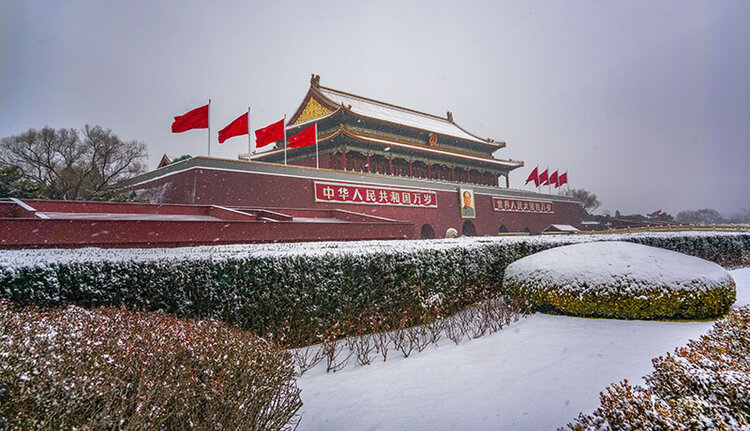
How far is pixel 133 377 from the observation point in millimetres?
2037

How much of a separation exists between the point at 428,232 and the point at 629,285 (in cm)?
1655

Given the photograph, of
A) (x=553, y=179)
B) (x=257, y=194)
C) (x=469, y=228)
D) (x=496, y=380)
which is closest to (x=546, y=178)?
(x=553, y=179)

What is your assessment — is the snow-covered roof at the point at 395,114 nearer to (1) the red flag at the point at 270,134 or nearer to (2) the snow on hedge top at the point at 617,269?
(1) the red flag at the point at 270,134

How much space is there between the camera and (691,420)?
1.50 metres

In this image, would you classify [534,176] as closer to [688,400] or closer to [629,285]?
[629,285]

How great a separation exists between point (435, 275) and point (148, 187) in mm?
13834

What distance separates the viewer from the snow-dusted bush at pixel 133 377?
5.57 feet

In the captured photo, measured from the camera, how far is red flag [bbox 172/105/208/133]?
13.4 metres

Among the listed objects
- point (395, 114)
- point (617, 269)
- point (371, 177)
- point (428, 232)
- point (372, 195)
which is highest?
point (395, 114)

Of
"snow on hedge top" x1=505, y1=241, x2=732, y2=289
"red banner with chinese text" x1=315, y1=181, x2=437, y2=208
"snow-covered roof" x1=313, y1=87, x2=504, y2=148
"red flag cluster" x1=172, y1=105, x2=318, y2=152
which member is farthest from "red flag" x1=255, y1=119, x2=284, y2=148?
"snow on hedge top" x1=505, y1=241, x2=732, y2=289

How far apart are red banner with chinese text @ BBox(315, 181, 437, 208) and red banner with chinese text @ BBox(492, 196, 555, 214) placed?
20.5 ft

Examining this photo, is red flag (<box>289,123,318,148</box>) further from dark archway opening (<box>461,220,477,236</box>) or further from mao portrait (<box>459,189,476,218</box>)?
dark archway opening (<box>461,220,477,236</box>)

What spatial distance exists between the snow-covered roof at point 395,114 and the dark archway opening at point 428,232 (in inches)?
250

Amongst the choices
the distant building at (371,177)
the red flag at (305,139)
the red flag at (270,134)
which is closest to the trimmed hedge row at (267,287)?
the distant building at (371,177)
